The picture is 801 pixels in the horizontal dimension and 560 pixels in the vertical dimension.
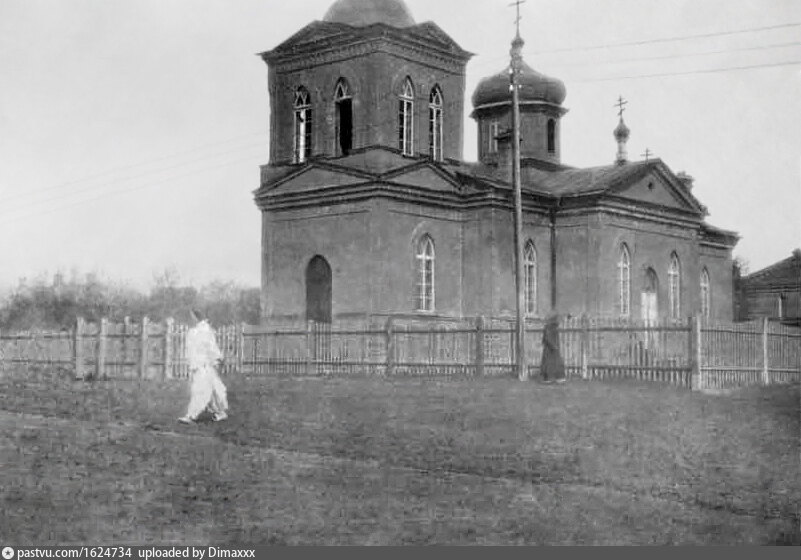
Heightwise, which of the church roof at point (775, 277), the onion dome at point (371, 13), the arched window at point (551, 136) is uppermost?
the onion dome at point (371, 13)

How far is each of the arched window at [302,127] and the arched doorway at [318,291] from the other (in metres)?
3.21

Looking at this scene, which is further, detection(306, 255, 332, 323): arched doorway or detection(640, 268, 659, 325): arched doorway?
detection(640, 268, 659, 325): arched doorway

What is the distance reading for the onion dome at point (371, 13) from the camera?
31.4 m

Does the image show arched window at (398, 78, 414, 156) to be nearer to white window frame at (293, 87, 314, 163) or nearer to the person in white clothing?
white window frame at (293, 87, 314, 163)

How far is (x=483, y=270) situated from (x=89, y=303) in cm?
1289

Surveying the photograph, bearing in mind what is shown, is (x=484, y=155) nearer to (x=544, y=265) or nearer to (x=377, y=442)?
(x=544, y=265)

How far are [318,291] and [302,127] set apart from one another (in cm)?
486

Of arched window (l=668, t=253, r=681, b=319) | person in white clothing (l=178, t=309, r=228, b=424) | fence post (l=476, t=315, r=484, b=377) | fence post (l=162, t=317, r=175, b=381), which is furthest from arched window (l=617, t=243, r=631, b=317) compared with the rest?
person in white clothing (l=178, t=309, r=228, b=424)

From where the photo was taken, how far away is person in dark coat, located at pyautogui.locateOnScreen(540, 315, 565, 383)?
21938mm

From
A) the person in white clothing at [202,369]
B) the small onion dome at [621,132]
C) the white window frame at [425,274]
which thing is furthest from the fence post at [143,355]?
the small onion dome at [621,132]

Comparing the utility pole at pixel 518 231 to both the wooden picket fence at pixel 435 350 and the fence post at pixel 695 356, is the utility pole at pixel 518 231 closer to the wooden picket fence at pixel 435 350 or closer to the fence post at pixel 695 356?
the wooden picket fence at pixel 435 350

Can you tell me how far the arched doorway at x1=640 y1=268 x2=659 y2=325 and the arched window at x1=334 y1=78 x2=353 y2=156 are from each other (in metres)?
10.9

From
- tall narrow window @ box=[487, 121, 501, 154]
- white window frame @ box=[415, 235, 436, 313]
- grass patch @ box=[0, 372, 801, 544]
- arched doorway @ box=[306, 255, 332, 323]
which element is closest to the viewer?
grass patch @ box=[0, 372, 801, 544]

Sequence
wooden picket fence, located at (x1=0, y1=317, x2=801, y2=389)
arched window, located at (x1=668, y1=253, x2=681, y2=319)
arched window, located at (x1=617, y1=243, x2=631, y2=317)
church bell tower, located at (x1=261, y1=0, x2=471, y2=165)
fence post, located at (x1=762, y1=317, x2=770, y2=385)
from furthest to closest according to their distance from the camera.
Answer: arched window, located at (x1=668, y1=253, x2=681, y2=319) → arched window, located at (x1=617, y1=243, x2=631, y2=317) → church bell tower, located at (x1=261, y1=0, x2=471, y2=165) → fence post, located at (x1=762, y1=317, x2=770, y2=385) → wooden picket fence, located at (x1=0, y1=317, x2=801, y2=389)
